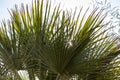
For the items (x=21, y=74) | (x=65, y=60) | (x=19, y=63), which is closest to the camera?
(x=65, y=60)

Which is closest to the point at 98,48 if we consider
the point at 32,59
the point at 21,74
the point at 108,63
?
the point at 108,63

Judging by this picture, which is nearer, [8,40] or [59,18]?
[59,18]

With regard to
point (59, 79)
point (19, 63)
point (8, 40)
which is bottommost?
point (59, 79)

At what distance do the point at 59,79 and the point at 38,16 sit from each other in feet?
2.23

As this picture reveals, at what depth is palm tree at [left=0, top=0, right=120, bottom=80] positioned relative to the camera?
315cm

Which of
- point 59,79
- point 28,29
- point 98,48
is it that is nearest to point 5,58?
point 28,29

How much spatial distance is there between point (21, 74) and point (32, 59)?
502 mm

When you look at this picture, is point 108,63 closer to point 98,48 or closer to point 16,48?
point 98,48

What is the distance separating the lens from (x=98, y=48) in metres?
3.39

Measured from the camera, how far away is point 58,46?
316cm

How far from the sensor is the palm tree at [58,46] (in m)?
3.15

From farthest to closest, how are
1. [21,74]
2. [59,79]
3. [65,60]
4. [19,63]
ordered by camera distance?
[21,74] → [19,63] → [59,79] → [65,60]

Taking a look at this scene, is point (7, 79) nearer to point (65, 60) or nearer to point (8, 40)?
point (8, 40)

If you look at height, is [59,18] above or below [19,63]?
above
